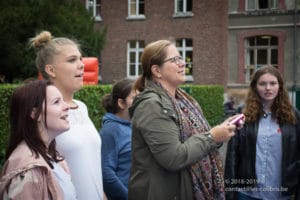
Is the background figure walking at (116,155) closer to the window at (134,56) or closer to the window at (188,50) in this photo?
the window at (188,50)

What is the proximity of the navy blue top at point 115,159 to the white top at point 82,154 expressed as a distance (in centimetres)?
64

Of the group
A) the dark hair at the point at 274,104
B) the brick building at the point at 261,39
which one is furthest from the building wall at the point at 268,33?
the dark hair at the point at 274,104

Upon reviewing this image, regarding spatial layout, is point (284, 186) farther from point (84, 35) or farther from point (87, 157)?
point (84, 35)

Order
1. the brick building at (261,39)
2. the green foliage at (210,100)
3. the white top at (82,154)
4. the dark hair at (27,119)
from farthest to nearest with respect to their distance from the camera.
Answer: the brick building at (261,39) < the green foliage at (210,100) < the white top at (82,154) < the dark hair at (27,119)

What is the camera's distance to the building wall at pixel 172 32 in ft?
90.9

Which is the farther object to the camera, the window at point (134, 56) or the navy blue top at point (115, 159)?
the window at point (134, 56)

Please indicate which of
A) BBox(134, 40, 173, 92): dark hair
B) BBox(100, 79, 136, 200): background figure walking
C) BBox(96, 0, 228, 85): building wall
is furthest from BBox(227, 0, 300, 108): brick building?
BBox(134, 40, 173, 92): dark hair

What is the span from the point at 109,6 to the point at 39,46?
27.4 metres

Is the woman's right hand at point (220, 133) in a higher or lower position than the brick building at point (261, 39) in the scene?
lower

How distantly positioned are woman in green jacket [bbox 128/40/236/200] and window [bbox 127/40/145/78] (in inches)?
1044

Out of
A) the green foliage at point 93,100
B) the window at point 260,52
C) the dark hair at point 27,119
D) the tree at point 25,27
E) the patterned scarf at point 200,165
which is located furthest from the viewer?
the window at point 260,52

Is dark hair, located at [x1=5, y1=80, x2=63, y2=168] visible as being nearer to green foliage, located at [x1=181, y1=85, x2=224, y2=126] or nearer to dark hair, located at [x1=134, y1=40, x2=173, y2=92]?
dark hair, located at [x1=134, y1=40, x2=173, y2=92]

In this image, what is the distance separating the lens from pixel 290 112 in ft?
12.6

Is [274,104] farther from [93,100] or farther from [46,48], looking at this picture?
[93,100]
